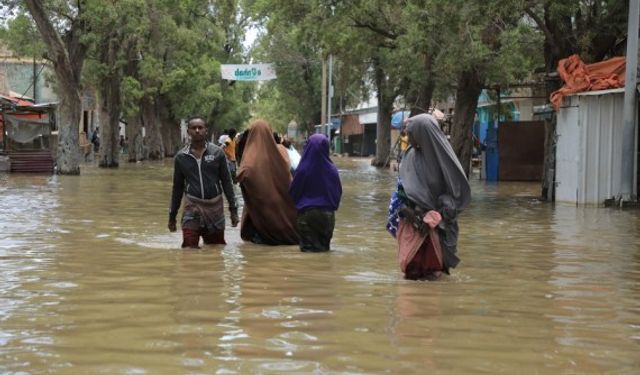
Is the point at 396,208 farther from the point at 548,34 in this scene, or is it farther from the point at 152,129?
the point at 152,129

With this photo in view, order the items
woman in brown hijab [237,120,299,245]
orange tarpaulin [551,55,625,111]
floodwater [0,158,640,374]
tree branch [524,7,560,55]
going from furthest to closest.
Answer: tree branch [524,7,560,55] < orange tarpaulin [551,55,625,111] < woman in brown hijab [237,120,299,245] < floodwater [0,158,640,374]

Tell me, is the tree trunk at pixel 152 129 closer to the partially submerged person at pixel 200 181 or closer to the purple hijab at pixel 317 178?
the purple hijab at pixel 317 178

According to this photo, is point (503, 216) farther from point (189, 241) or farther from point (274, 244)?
point (189, 241)

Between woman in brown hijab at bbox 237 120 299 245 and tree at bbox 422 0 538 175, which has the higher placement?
tree at bbox 422 0 538 175

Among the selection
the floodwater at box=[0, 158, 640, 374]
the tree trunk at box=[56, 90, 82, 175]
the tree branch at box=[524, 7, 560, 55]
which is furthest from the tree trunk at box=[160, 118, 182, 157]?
the floodwater at box=[0, 158, 640, 374]

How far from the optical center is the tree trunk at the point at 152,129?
44550 mm

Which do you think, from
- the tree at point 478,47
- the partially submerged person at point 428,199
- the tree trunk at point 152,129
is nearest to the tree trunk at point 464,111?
the tree at point 478,47

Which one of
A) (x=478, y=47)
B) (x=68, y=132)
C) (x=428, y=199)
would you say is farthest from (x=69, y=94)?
(x=428, y=199)

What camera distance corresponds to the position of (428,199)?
23.2 feet

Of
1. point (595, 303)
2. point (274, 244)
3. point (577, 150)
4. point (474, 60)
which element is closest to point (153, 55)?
point (474, 60)

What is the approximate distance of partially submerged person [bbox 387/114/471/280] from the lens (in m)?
6.98

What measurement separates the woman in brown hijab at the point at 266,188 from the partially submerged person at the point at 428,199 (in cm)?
281

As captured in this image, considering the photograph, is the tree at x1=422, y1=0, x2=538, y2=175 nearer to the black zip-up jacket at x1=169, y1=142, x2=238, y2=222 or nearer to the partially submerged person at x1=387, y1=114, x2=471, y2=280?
the black zip-up jacket at x1=169, y1=142, x2=238, y2=222

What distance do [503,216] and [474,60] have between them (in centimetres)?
483
